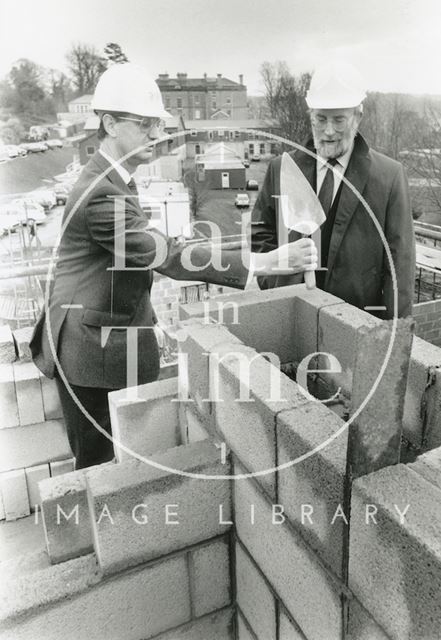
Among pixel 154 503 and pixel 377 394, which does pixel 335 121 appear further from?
pixel 154 503

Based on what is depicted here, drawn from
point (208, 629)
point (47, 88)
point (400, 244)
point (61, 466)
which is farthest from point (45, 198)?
point (208, 629)

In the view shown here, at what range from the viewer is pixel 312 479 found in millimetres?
2189

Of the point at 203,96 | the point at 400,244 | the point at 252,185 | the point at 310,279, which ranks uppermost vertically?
the point at 203,96

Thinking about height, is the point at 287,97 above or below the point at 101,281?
above

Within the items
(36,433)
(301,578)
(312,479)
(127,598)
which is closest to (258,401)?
(312,479)

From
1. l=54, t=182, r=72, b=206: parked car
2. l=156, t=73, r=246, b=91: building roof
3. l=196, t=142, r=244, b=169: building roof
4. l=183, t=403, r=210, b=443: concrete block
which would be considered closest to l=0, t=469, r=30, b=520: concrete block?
l=183, t=403, r=210, b=443: concrete block

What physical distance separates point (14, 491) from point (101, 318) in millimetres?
2299

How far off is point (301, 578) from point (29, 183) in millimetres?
39494

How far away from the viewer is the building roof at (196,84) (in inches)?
2431

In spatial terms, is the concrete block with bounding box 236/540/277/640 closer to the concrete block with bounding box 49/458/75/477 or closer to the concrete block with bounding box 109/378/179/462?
the concrete block with bounding box 109/378/179/462

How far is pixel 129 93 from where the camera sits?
287cm

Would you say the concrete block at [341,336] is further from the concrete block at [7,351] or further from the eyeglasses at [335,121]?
the concrete block at [7,351]

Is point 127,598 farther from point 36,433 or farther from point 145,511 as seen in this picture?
point 36,433

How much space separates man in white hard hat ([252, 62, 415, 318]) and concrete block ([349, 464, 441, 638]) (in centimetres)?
188
